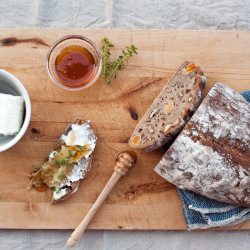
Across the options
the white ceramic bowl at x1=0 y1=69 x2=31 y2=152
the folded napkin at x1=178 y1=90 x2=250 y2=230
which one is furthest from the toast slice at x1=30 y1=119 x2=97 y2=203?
the folded napkin at x1=178 y1=90 x2=250 y2=230

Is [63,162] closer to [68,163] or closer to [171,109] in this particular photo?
[68,163]

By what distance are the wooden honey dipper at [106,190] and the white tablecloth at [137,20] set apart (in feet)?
0.51

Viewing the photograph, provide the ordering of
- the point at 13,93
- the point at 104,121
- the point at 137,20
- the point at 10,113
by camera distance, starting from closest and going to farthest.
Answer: the point at 10,113
the point at 13,93
the point at 104,121
the point at 137,20

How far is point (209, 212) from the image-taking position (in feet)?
7.38

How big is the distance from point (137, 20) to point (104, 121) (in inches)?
24.2

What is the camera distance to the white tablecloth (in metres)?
2.37

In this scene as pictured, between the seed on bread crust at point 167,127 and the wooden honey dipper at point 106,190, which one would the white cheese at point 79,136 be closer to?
the wooden honey dipper at point 106,190

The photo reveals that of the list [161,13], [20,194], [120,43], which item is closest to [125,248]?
[20,194]

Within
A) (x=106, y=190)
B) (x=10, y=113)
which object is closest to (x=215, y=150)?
(x=106, y=190)

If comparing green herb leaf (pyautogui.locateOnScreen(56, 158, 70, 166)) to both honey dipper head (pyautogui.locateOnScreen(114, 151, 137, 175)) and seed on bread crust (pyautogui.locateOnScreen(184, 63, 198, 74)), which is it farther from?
seed on bread crust (pyautogui.locateOnScreen(184, 63, 198, 74))

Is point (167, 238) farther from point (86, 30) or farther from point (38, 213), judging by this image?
point (86, 30)

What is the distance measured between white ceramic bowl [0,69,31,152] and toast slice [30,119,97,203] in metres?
0.23

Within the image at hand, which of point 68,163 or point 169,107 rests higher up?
point 169,107

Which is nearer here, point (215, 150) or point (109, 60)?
point (215, 150)
